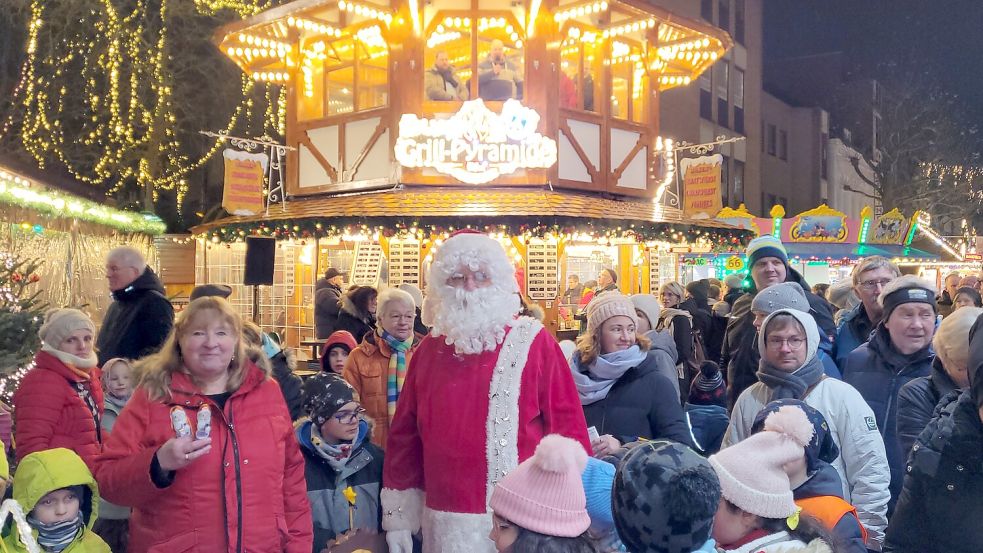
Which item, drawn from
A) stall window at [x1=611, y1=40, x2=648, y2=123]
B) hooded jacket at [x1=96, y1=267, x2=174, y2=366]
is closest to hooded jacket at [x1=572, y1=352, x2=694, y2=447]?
hooded jacket at [x1=96, y1=267, x2=174, y2=366]

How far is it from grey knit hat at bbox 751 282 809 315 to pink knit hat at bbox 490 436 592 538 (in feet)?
9.55

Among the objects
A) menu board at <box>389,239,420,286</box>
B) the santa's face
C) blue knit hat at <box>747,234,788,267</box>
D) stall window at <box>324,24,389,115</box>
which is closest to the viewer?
the santa's face

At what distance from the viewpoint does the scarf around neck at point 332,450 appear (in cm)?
348

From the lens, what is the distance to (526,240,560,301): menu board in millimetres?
14477

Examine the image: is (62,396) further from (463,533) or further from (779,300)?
(779,300)

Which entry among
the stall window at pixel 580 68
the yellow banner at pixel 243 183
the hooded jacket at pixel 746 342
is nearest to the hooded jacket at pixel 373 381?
the hooded jacket at pixel 746 342

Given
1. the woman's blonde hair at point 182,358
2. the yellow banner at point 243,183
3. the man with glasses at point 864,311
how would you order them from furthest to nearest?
1. the yellow banner at point 243,183
2. the man with glasses at point 864,311
3. the woman's blonde hair at point 182,358

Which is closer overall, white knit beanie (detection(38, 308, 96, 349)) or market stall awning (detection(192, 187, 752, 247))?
white knit beanie (detection(38, 308, 96, 349))

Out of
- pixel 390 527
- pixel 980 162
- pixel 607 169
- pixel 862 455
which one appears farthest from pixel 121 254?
pixel 980 162

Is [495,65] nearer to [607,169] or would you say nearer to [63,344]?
[607,169]

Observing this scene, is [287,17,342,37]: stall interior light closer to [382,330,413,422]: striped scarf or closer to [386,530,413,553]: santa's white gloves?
[382,330,413,422]: striped scarf

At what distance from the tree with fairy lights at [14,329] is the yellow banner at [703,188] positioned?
36.2ft

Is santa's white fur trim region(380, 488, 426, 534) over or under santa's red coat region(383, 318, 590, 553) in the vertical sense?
under

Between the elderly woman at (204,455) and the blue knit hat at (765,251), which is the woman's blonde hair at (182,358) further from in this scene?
the blue knit hat at (765,251)
